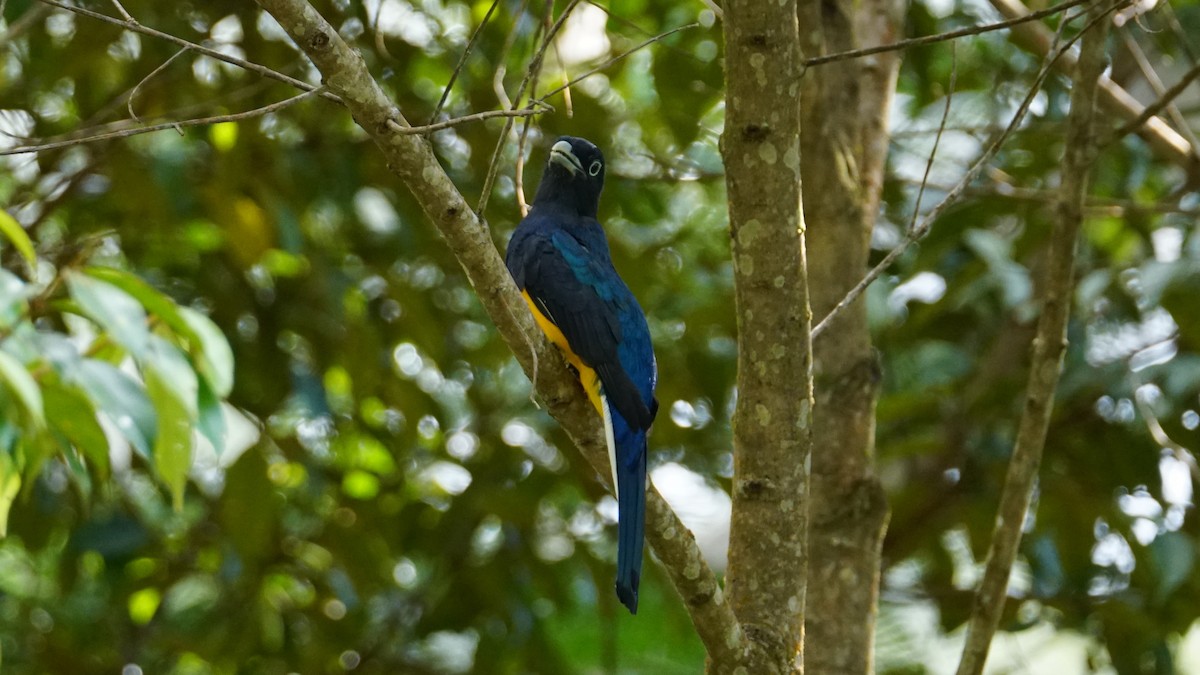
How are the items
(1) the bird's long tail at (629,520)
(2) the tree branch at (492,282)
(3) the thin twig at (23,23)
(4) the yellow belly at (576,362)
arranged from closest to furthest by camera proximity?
(2) the tree branch at (492,282)
(1) the bird's long tail at (629,520)
(4) the yellow belly at (576,362)
(3) the thin twig at (23,23)

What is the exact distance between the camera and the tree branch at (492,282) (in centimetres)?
224

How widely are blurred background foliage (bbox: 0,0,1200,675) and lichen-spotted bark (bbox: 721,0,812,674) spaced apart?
5.28ft

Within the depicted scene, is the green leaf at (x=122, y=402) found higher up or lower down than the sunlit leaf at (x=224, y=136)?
lower down

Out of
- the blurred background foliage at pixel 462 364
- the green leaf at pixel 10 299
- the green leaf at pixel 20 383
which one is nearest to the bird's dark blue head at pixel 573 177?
the blurred background foliage at pixel 462 364

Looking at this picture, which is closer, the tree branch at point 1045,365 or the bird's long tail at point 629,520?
the bird's long tail at point 629,520

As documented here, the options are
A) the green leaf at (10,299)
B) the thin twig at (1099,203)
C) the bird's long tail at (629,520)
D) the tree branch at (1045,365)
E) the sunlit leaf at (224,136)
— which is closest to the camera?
the green leaf at (10,299)

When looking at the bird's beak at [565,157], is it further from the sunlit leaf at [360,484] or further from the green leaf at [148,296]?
the green leaf at [148,296]

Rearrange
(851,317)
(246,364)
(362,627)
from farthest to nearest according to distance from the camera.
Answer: (362,627), (246,364), (851,317)

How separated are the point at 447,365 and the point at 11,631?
2122 millimetres

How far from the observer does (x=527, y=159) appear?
516cm

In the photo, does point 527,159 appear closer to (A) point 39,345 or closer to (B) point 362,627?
(B) point 362,627

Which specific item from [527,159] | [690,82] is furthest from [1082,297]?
[527,159]

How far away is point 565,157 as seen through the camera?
4344 mm

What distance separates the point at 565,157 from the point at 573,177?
205 millimetres
